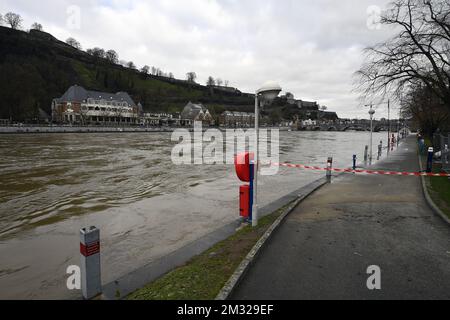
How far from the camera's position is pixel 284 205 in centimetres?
929

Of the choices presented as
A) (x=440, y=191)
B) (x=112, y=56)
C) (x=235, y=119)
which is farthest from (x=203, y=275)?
(x=112, y=56)

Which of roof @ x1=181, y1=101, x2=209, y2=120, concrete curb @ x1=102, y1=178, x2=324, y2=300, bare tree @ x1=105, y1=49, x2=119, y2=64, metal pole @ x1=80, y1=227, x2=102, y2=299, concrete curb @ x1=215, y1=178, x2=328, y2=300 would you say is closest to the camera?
concrete curb @ x1=215, y1=178, x2=328, y2=300

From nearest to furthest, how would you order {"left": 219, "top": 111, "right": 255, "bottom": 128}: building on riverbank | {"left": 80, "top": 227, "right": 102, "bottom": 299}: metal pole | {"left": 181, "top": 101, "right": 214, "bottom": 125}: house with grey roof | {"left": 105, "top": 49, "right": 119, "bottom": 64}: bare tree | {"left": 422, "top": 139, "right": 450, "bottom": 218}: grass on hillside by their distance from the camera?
1. {"left": 80, "top": 227, "right": 102, "bottom": 299}: metal pole
2. {"left": 422, "top": 139, "right": 450, "bottom": 218}: grass on hillside
3. {"left": 181, "top": 101, "right": 214, "bottom": 125}: house with grey roof
4. {"left": 219, "top": 111, "right": 255, "bottom": 128}: building on riverbank
5. {"left": 105, "top": 49, "right": 119, "bottom": 64}: bare tree

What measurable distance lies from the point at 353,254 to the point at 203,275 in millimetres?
2751

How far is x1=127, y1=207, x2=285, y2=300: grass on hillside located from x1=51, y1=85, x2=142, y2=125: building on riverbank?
95.1m

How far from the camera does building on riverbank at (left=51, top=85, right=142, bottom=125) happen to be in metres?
98.0

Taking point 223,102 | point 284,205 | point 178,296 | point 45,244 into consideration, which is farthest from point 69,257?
point 223,102

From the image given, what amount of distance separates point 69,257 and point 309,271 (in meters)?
4.85

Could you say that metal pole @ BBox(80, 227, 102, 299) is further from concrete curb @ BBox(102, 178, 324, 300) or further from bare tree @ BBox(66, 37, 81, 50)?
bare tree @ BBox(66, 37, 81, 50)

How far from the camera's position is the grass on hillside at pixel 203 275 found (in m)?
4.18

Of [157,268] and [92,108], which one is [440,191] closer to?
[157,268]

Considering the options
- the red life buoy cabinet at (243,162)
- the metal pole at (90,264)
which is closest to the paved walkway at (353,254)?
the red life buoy cabinet at (243,162)

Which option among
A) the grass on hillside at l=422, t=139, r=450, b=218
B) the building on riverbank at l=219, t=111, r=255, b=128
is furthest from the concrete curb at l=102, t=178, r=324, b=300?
the building on riverbank at l=219, t=111, r=255, b=128
